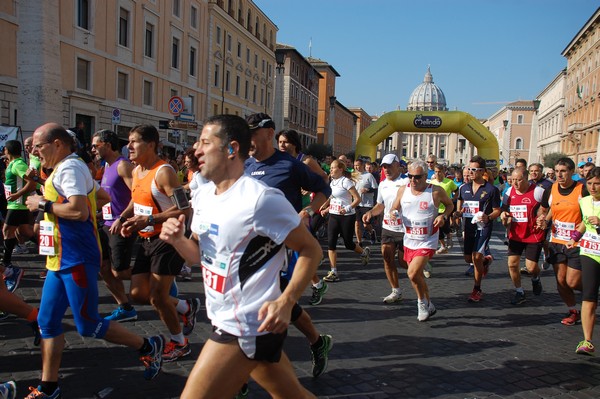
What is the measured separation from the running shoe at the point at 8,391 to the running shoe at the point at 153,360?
0.87 m

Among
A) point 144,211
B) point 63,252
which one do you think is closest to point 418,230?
point 144,211

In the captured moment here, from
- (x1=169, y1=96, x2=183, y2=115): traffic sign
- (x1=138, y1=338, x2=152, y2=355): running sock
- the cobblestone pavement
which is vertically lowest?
the cobblestone pavement

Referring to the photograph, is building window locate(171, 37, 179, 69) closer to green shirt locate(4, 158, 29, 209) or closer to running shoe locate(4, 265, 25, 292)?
green shirt locate(4, 158, 29, 209)

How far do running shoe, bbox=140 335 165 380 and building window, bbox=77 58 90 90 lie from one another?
943 inches

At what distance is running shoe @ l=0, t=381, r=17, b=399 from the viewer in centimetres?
364

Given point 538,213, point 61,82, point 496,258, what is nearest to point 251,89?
point 61,82

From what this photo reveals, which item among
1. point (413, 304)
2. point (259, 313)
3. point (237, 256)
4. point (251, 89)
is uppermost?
point (251, 89)

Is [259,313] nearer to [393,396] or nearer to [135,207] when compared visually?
[393,396]

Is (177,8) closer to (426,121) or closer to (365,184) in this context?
(426,121)

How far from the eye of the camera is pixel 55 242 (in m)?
3.72

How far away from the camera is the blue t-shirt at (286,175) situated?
4.58m

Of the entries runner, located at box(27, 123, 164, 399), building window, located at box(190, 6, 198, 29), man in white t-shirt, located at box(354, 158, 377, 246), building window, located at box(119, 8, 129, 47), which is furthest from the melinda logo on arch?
runner, located at box(27, 123, 164, 399)

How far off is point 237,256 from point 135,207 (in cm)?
261

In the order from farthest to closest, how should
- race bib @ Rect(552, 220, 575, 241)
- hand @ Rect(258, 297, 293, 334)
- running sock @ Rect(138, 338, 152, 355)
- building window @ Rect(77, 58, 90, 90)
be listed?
building window @ Rect(77, 58, 90, 90), race bib @ Rect(552, 220, 575, 241), running sock @ Rect(138, 338, 152, 355), hand @ Rect(258, 297, 293, 334)
